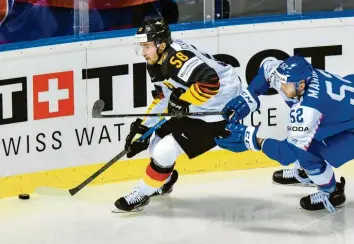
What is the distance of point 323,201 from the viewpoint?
4.67m

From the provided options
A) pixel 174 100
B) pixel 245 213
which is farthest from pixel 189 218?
pixel 174 100

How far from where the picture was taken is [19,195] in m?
4.96

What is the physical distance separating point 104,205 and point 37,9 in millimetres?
1106

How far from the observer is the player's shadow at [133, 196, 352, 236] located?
14.5 ft

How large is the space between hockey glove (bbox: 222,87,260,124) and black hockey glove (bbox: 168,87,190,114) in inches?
7.4

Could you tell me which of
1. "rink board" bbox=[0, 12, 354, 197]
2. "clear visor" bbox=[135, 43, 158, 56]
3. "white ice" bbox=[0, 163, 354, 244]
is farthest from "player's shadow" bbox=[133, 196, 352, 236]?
"clear visor" bbox=[135, 43, 158, 56]

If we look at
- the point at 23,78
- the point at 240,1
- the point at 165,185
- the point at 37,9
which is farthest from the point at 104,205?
the point at 240,1

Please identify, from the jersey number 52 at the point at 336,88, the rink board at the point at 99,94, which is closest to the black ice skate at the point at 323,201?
the jersey number 52 at the point at 336,88

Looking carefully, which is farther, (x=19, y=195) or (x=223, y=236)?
(x=19, y=195)

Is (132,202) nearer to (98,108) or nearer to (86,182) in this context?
(86,182)

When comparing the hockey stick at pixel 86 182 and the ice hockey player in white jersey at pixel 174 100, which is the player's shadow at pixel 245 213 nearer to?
the ice hockey player in white jersey at pixel 174 100

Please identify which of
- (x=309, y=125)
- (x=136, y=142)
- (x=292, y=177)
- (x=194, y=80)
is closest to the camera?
(x=309, y=125)

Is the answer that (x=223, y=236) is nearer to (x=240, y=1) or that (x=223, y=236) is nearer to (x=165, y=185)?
(x=165, y=185)

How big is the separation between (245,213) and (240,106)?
1.72 ft
